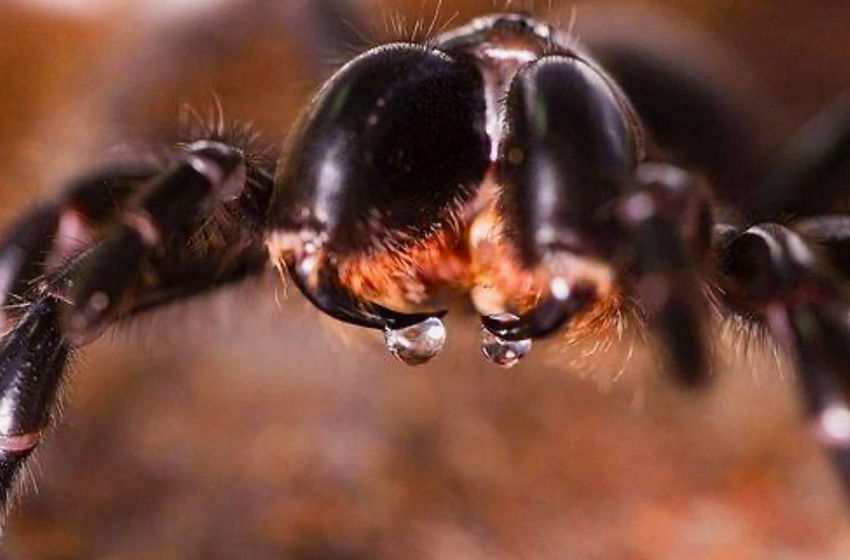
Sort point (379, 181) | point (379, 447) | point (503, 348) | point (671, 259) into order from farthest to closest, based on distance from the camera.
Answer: point (379, 447) → point (503, 348) → point (379, 181) → point (671, 259)

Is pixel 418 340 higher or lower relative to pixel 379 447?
higher

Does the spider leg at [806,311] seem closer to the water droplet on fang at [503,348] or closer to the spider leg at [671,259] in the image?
the spider leg at [671,259]

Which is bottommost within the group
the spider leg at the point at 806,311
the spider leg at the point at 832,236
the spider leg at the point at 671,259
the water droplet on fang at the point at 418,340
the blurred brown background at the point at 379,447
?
the blurred brown background at the point at 379,447

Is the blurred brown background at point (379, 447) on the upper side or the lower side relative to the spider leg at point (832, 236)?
lower

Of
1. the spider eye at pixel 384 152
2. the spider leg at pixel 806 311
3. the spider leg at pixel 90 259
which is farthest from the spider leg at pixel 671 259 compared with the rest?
the spider leg at pixel 90 259

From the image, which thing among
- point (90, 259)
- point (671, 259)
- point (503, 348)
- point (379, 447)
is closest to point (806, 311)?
point (671, 259)

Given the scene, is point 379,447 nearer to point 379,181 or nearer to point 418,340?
point 418,340

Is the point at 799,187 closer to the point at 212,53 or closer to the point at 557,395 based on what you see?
the point at 557,395

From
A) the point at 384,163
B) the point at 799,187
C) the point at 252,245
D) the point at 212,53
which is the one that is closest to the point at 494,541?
the point at 252,245
